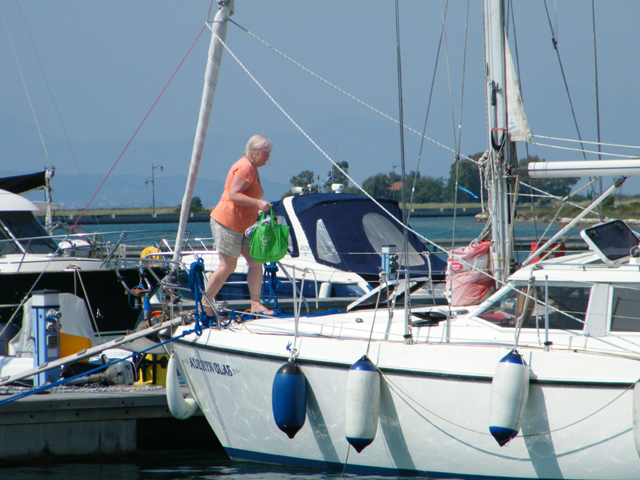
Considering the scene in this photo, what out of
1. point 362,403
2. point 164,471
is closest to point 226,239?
point 362,403

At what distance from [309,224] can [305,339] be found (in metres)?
4.94

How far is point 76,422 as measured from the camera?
19.2 ft

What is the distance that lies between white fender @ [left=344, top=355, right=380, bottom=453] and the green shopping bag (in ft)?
4.09

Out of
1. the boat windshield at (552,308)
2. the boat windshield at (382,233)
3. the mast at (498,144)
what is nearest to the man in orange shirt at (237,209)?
the mast at (498,144)

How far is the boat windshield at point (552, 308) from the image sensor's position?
4.55 meters

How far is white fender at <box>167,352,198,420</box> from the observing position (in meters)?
5.46

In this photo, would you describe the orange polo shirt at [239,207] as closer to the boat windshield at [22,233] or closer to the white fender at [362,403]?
the white fender at [362,403]

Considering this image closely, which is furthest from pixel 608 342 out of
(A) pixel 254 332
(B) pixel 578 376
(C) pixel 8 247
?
(C) pixel 8 247

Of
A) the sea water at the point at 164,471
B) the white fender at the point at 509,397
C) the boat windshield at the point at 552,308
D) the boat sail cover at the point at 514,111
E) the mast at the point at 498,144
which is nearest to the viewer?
the white fender at the point at 509,397

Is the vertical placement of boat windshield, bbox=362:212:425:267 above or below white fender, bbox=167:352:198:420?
above

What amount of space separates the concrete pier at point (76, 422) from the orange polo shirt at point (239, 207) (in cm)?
174

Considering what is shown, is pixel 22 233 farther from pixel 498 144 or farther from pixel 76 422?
pixel 498 144

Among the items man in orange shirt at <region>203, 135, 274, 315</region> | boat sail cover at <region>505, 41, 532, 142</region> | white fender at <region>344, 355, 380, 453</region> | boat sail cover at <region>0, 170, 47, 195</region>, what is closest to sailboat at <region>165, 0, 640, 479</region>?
white fender at <region>344, 355, 380, 453</region>

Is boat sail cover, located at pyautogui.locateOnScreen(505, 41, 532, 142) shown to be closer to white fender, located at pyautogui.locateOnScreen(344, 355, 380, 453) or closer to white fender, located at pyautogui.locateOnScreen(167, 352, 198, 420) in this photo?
white fender, located at pyautogui.locateOnScreen(344, 355, 380, 453)
